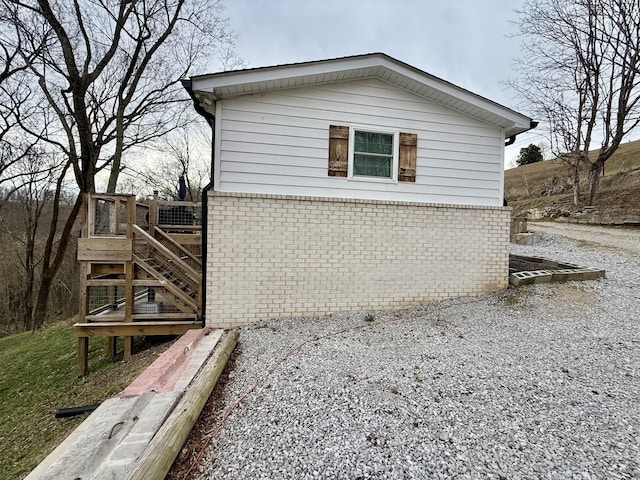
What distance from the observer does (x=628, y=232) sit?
1168cm

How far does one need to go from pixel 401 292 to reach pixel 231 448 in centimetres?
412

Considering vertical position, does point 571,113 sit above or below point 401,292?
above

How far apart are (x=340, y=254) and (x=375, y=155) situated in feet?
6.40

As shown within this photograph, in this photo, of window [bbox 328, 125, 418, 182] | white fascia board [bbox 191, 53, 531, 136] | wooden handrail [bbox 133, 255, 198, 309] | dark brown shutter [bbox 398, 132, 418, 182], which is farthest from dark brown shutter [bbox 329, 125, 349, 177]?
wooden handrail [bbox 133, 255, 198, 309]

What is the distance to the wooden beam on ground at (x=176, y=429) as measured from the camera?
1.86 metres

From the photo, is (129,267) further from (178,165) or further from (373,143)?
(178,165)

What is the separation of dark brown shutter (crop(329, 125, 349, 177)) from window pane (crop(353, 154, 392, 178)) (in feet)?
0.71

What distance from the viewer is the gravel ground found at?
6.99 feet

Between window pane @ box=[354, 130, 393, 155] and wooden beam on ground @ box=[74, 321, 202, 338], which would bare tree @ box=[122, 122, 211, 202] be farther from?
window pane @ box=[354, 130, 393, 155]

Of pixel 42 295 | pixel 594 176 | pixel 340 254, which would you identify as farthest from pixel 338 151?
pixel 594 176

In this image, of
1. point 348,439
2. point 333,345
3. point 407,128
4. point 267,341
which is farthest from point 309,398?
point 407,128

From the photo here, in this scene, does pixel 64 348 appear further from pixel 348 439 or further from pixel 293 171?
pixel 348 439

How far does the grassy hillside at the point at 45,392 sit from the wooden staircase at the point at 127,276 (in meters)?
0.48

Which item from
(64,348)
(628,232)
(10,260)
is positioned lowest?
(64,348)
